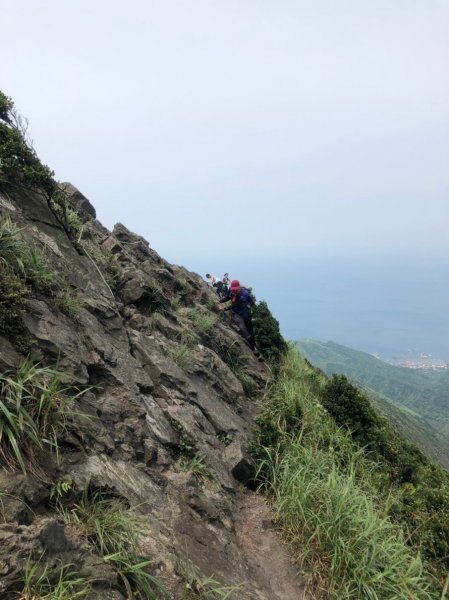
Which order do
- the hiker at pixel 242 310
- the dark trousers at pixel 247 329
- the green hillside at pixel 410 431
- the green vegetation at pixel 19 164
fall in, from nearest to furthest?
the green vegetation at pixel 19 164 < the hiker at pixel 242 310 < the dark trousers at pixel 247 329 < the green hillside at pixel 410 431

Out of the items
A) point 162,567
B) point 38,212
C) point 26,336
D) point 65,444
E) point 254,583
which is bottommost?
point 254,583

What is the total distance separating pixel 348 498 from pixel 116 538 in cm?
375

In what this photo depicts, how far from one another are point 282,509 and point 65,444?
4.04 metres

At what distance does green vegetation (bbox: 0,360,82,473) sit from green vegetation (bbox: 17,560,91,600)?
1.00m

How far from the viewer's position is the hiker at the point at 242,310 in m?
15.1

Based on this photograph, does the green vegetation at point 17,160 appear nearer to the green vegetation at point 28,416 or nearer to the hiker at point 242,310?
the green vegetation at point 28,416

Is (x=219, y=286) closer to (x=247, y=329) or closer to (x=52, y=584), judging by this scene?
(x=247, y=329)

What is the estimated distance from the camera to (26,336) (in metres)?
5.88

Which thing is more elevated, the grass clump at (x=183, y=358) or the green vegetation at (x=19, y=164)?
the green vegetation at (x=19, y=164)

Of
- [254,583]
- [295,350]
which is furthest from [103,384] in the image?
[295,350]

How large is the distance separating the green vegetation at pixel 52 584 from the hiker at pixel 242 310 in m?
11.8

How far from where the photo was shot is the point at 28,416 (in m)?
4.42

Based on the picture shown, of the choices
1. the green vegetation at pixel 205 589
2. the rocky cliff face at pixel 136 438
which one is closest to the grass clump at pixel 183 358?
the rocky cliff face at pixel 136 438

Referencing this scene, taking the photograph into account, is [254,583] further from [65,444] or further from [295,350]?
[295,350]
